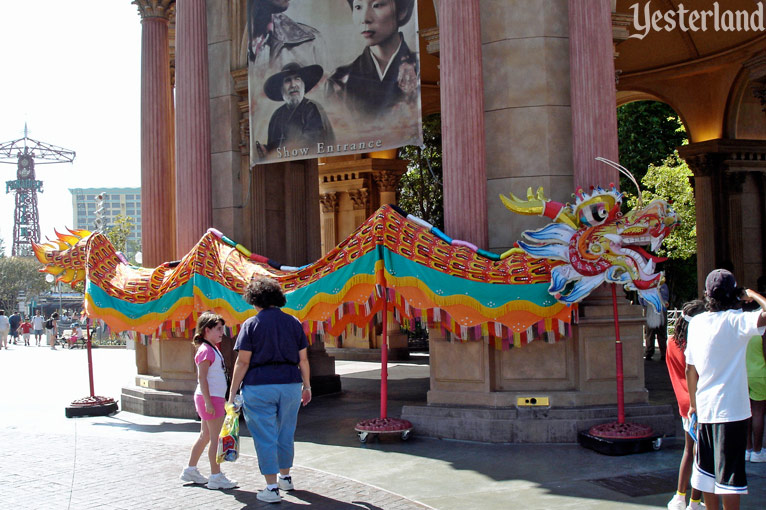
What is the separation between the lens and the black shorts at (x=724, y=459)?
5598 millimetres

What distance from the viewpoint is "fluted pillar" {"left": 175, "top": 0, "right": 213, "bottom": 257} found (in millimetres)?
13461

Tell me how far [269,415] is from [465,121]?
4.98 m

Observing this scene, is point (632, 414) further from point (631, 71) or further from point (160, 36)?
point (631, 71)

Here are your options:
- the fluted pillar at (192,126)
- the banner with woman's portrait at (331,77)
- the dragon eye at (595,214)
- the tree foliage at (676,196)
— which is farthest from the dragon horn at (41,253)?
the tree foliage at (676,196)

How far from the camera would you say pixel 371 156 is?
2328cm

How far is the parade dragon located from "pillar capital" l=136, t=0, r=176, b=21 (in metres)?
5.64

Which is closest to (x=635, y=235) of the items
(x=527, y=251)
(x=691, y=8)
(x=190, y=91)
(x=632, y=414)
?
(x=527, y=251)

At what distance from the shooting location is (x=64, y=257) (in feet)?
44.7

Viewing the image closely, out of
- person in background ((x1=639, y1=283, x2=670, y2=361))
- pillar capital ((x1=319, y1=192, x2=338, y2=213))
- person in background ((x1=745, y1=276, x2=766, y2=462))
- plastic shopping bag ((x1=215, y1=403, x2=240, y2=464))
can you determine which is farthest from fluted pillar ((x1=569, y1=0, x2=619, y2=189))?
pillar capital ((x1=319, y1=192, x2=338, y2=213))

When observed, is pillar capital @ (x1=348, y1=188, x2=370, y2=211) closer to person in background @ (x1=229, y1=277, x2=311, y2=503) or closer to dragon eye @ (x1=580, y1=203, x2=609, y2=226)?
dragon eye @ (x1=580, y1=203, x2=609, y2=226)

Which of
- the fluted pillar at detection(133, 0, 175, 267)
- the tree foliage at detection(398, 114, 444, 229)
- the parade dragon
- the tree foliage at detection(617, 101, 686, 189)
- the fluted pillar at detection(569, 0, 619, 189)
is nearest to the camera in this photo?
the parade dragon

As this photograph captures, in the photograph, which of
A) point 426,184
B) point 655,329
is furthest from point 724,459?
point 426,184

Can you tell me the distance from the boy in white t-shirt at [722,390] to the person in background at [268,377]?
133 inches

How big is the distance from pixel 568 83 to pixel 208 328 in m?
5.79
